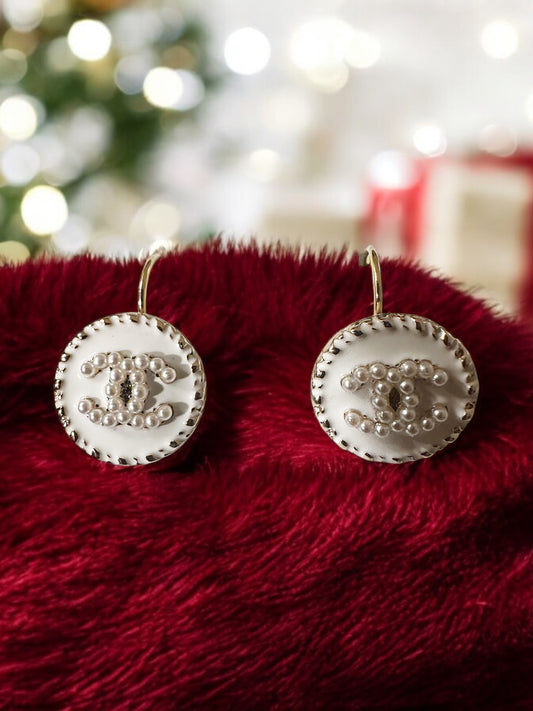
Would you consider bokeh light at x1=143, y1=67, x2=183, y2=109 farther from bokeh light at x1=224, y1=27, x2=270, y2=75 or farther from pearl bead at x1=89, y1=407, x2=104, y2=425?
pearl bead at x1=89, y1=407, x2=104, y2=425

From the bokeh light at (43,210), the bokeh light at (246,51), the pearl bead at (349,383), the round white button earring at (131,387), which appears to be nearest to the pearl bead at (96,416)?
the round white button earring at (131,387)

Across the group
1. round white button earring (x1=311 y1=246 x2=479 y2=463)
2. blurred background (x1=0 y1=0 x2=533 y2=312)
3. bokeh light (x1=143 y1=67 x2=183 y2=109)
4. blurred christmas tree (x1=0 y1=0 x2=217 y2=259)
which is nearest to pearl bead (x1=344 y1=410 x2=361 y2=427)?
round white button earring (x1=311 y1=246 x2=479 y2=463)

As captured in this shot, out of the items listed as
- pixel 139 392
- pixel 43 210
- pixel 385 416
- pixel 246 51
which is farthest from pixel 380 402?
pixel 246 51

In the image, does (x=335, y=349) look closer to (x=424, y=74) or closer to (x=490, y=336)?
(x=490, y=336)

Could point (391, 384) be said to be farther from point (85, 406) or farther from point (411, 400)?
point (85, 406)

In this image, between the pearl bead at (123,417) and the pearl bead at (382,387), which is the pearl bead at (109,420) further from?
the pearl bead at (382,387)

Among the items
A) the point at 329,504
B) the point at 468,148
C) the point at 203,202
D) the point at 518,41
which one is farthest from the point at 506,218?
the point at 329,504
